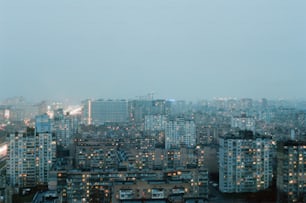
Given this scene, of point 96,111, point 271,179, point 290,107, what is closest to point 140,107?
point 96,111

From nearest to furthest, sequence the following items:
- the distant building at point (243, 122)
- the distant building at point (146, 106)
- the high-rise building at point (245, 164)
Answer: the high-rise building at point (245, 164), the distant building at point (243, 122), the distant building at point (146, 106)

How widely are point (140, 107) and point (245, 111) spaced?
3.46 metres

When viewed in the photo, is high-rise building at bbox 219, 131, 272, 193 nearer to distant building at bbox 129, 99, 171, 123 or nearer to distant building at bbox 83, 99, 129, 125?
distant building at bbox 129, 99, 171, 123

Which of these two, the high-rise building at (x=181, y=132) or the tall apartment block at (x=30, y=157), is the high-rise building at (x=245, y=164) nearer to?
the tall apartment block at (x=30, y=157)

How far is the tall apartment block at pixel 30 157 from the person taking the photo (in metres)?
6.14

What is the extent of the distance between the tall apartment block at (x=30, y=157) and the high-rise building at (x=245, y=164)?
2471 millimetres

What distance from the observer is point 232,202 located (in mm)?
4988

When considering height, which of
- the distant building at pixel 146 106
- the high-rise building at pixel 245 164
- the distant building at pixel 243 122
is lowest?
the high-rise building at pixel 245 164

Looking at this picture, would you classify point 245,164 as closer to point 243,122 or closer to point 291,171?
point 291,171

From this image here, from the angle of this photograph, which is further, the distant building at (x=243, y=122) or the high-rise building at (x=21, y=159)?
the distant building at (x=243, y=122)

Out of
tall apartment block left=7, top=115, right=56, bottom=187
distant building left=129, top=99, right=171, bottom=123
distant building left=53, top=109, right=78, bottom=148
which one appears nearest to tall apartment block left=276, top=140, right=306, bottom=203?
tall apartment block left=7, top=115, right=56, bottom=187

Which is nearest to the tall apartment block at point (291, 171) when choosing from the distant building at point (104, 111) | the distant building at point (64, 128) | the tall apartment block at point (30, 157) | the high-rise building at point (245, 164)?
the high-rise building at point (245, 164)

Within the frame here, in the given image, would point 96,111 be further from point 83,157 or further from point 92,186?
point 92,186

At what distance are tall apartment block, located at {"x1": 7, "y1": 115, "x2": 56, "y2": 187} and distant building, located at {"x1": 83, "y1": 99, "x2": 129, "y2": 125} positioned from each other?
7249mm
